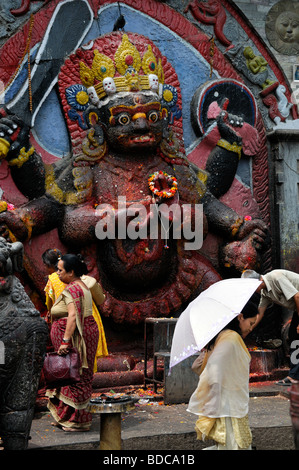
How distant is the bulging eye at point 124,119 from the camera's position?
773 centimetres

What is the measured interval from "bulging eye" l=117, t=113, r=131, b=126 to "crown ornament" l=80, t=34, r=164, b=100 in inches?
12.8

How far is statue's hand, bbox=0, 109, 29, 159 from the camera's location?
7.44 meters

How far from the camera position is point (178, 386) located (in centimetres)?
663

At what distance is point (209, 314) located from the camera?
3.90 metres

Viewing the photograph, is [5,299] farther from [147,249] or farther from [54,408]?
[147,249]

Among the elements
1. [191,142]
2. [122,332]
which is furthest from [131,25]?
[122,332]

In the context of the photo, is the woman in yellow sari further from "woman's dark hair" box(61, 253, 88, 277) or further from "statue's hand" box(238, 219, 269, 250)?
"statue's hand" box(238, 219, 269, 250)

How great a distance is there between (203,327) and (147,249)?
3.87 metres

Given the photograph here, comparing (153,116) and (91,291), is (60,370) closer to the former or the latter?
(91,291)

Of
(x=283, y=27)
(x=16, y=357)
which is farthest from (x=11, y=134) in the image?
(x=283, y=27)

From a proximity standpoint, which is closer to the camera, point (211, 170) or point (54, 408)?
point (54, 408)

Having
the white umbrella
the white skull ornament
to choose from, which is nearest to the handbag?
the white umbrella

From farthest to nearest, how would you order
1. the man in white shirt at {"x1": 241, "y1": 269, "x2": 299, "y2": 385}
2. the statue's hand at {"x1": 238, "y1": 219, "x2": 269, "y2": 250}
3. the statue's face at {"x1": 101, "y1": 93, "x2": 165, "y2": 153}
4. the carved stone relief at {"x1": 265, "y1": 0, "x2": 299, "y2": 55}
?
1. the carved stone relief at {"x1": 265, "y1": 0, "x2": 299, "y2": 55}
2. the statue's hand at {"x1": 238, "y1": 219, "x2": 269, "y2": 250}
3. the statue's face at {"x1": 101, "y1": 93, "x2": 165, "y2": 153}
4. the man in white shirt at {"x1": 241, "y1": 269, "x2": 299, "y2": 385}

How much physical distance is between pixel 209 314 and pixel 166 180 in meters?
4.18
